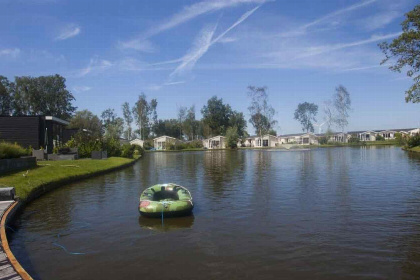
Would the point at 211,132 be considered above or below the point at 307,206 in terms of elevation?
above

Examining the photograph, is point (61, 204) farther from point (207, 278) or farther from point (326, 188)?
point (326, 188)

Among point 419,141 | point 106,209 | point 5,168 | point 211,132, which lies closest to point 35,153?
point 5,168

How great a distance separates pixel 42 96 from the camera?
88312 mm

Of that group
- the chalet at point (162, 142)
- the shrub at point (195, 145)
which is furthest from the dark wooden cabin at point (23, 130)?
the shrub at point (195, 145)

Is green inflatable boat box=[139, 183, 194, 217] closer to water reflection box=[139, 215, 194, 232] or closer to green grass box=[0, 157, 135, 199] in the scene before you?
water reflection box=[139, 215, 194, 232]

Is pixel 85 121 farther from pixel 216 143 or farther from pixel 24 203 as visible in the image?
pixel 24 203

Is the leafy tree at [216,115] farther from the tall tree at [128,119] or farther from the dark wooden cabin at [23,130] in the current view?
the dark wooden cabin at [23,130]

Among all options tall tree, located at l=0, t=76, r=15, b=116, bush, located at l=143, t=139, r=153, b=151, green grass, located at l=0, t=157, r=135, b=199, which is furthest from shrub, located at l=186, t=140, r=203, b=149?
green grass, located at l=0, t=157, r=135, b=199

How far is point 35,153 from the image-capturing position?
29.3 meters

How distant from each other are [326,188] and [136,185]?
11.9 metres

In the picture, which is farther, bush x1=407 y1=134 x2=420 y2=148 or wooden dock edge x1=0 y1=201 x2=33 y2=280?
bush x1=407 y1=134 x2=420 y2=148

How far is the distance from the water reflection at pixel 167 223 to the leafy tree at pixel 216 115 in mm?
106813

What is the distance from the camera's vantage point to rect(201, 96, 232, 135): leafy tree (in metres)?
120

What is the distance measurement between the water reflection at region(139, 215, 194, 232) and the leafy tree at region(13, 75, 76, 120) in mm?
87054
